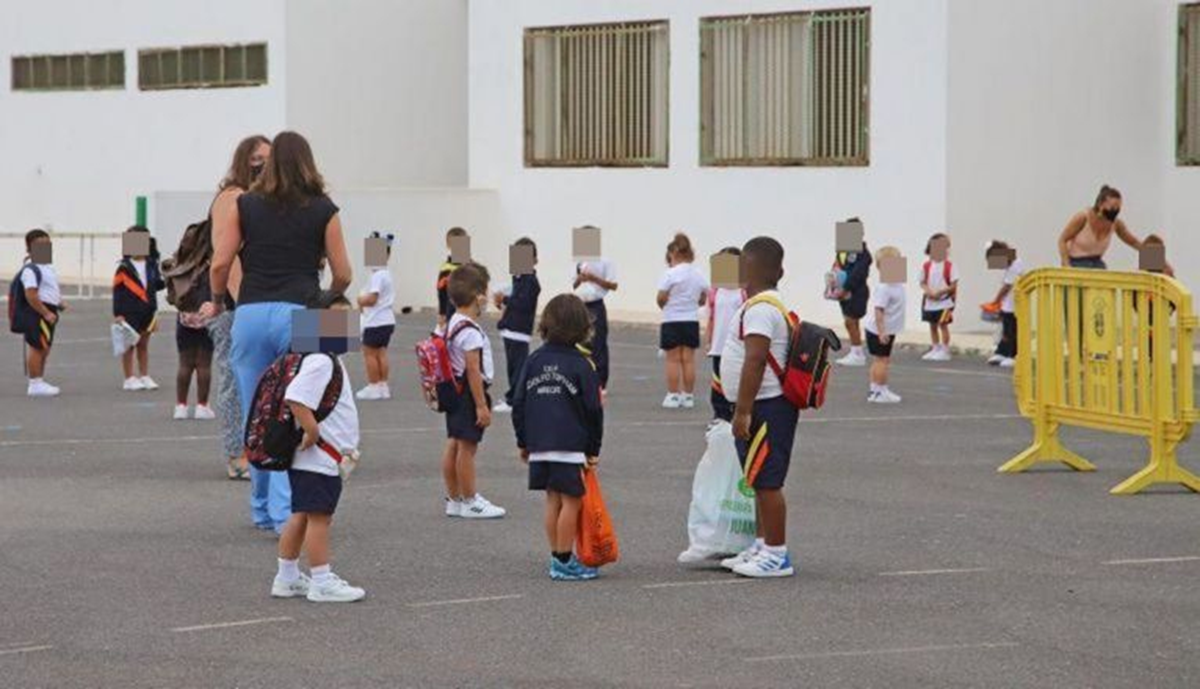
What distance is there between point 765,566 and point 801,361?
0.92 m

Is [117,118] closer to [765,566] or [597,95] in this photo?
[597,95]

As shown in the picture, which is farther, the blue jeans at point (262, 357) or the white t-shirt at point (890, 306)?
the white t-shirt at point (890, 306)

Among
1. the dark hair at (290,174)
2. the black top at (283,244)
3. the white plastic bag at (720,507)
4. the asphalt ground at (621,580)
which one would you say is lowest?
the asphalt ground at (621,580)

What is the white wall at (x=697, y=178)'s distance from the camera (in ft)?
98.1

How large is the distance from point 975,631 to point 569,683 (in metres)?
1.86

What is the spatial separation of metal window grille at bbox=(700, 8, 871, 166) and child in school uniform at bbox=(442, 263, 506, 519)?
17406mm

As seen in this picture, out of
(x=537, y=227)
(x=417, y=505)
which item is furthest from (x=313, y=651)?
(x=537, y=227)

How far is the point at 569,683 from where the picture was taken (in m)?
9.25

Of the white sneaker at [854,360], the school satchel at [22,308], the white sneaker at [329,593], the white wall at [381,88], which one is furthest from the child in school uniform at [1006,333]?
the white wall at [381,88]

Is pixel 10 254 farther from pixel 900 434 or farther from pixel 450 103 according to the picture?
pixel 900 434

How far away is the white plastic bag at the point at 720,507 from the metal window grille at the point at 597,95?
2123cm

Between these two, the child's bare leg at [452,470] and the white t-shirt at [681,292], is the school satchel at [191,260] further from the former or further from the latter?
the white t-shirt at [681,292]

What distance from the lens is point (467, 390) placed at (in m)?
13.7

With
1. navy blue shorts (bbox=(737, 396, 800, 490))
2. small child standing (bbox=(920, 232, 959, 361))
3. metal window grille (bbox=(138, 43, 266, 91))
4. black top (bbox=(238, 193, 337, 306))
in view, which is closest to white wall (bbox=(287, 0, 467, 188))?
metal window grille (bbox=(138, 43, 266, 91))
